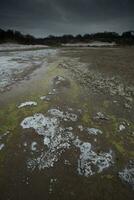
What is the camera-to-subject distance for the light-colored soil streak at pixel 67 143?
380 cm

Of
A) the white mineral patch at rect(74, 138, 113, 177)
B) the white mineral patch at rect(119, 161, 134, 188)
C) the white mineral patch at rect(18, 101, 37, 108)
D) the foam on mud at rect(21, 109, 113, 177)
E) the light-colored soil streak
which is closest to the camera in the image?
the light-colored soil streak

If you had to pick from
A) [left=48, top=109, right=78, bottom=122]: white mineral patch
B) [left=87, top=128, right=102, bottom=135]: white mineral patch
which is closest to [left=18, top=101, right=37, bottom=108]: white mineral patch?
[left=48, top=109, right=78, bottom=122]: white mineral patch

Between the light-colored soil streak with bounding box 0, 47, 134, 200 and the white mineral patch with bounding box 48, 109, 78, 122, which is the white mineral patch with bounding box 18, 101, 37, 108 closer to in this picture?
the light-colored soil streak with bounding box 0, 47, 134, 200

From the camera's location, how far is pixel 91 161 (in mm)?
4387

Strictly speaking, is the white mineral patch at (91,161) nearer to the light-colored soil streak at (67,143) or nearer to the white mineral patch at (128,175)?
the light-colored soil streak at (67,143)

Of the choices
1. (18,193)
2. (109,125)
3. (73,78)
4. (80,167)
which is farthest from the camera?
(73,78)

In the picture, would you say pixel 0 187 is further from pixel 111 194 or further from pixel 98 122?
pixel 98 122

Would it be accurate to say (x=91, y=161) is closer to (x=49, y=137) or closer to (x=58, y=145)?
(x=58, y=145)

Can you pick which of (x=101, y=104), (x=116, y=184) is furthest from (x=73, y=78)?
(x=116, y=184)

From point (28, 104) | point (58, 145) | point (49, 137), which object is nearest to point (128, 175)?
point (58, 145)

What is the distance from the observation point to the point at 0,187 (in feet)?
12.3

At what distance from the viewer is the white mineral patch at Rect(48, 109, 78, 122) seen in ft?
19.7

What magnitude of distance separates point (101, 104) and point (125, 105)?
2.42ft

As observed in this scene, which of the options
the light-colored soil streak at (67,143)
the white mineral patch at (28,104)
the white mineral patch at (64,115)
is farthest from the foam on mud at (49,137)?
the white mineral patch at (28,104)
